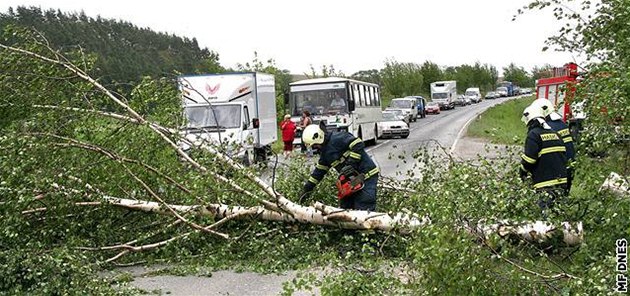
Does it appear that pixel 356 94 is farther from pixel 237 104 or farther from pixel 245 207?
pixel 245 207

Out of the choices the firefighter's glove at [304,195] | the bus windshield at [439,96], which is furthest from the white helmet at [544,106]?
the bus windshield at [439,96]

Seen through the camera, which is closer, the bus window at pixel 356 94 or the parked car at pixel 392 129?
the bus window at pixel 356 94

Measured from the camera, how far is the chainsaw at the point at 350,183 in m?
7.17

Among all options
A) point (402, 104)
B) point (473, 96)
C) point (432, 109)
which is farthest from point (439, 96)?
point (402, 104)

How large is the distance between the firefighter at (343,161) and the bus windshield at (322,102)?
14393 mm

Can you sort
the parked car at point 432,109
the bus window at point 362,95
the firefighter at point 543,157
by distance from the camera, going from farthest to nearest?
the parked car at point 432,109
the bus window at point 362,95
the firefighter at point 543,157

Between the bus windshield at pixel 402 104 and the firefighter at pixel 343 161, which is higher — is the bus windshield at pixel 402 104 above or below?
below

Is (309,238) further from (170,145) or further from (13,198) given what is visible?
(13,198)

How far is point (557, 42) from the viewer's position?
5.79m

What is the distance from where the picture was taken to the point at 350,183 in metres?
7.19

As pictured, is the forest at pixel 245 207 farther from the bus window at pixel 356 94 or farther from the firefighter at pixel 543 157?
the bus window at pixel 356 94

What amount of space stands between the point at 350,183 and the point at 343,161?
1.12 ft

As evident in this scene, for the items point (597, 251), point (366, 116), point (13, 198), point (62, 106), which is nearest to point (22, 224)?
point (13, 198)

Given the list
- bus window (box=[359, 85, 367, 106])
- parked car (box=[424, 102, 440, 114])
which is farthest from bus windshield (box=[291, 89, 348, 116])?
parked car (box=[424, 102, 440, 114])
